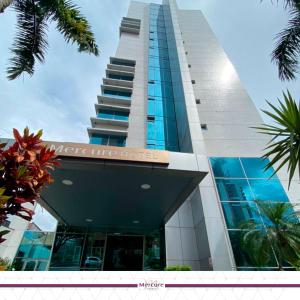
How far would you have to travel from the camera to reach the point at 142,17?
114 ft

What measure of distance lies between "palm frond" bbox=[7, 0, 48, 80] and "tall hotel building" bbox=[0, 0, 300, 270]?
2537 mm

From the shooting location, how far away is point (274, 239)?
27.6 ft

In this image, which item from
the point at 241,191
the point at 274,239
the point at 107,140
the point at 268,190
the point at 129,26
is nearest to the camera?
the point at 274,239

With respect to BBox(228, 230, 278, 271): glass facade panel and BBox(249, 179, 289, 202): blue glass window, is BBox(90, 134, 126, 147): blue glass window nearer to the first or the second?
BBox(249, 179, 289, 202): blue glass window

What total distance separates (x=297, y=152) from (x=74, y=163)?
6394mm

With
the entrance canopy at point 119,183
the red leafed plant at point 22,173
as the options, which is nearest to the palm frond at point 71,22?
the entrance canopy at point 119,183

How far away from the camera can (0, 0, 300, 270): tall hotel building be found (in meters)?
7.69

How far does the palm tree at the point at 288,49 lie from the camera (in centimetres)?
676

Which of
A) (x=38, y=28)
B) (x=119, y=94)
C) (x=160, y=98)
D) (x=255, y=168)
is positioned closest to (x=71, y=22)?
(x=38, y=28)

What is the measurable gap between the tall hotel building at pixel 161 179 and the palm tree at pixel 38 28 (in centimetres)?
273

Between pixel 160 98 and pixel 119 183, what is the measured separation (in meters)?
15.6
